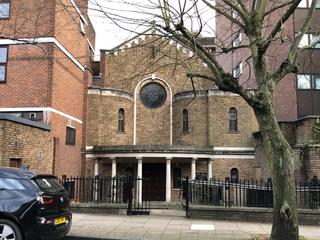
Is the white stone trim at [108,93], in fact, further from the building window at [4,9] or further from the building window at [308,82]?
the building window at [308,82]

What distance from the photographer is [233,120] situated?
30469 millimetres

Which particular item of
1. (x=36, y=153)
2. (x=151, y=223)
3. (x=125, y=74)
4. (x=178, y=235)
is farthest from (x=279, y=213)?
(x=125, y=74)

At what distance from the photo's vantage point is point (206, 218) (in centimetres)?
1476

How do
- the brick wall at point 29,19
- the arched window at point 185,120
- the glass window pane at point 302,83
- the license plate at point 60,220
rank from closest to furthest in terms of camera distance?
1. the license plate at point 60,220
2. the brick wall at point 29,19
3. the glass window pane at point 302,83
4. the arched window at point 185,120

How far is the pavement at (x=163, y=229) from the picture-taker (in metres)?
A: 11.3

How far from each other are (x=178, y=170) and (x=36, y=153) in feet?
41.7

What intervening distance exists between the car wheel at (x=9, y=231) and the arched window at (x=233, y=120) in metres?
23.1

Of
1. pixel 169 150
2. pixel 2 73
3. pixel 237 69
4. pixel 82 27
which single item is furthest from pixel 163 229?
pixel 237 69

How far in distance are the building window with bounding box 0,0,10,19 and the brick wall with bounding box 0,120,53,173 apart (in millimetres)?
6420

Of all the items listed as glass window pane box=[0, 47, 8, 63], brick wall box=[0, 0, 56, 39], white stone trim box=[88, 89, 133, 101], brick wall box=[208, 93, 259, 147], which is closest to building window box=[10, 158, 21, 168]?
glass window pane box=[0, 47, 8, 63]

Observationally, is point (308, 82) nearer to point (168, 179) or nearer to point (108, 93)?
point (168, 179)

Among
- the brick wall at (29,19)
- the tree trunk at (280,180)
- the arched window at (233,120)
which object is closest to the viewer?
the tree trunk at (280,180)

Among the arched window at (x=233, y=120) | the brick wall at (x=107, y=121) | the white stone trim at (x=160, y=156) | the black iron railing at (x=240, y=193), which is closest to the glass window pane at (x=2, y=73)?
the brick wall at (x=107, y=121)

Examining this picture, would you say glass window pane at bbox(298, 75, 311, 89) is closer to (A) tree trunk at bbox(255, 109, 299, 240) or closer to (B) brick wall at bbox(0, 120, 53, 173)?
(B) brick wall at bbox(0, 120, 53, 173)
